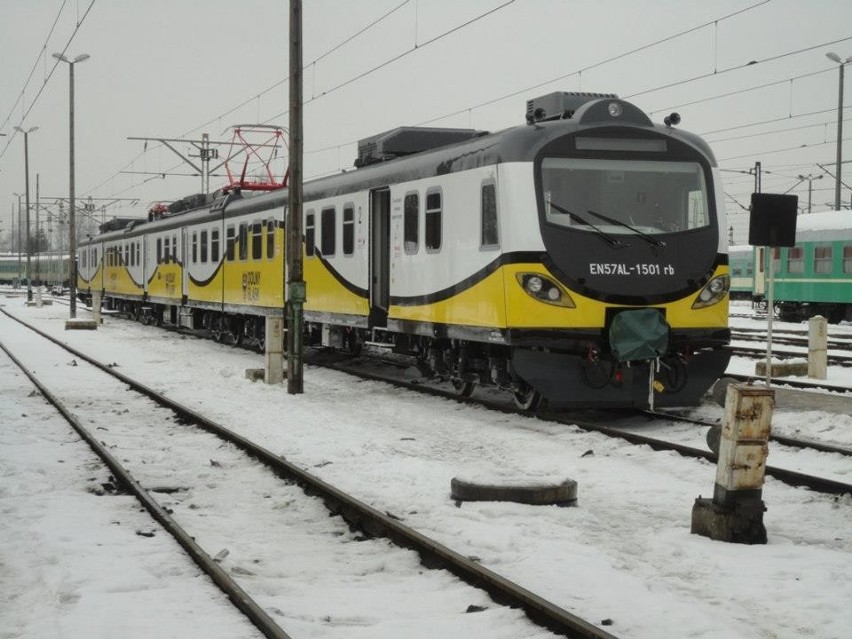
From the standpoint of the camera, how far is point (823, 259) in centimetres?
3303

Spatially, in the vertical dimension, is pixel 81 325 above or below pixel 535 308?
below

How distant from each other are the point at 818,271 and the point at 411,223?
22484 mm

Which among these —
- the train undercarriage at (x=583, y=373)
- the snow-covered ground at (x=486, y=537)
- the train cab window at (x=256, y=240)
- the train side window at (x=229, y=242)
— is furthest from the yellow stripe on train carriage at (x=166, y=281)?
the snow-covered ground at (x=486, y=537)

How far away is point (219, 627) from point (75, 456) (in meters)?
5.10

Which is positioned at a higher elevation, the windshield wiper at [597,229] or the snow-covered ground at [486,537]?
the windshield wiper at [597,229]

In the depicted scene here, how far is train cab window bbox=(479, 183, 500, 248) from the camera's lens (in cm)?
1154

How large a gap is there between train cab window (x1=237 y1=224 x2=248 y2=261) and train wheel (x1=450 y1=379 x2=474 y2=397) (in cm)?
935

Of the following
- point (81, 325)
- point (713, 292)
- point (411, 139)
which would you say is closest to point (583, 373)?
point (713, 292)

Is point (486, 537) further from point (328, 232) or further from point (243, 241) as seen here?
point (243, 241)

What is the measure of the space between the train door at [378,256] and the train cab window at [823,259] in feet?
69.4

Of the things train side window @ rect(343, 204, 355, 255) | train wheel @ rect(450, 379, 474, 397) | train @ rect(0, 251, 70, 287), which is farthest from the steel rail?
train @ rect(0, 251, 70, 287)

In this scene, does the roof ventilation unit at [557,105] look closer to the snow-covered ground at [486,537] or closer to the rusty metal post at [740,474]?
the snow-covered ground at [486,537]

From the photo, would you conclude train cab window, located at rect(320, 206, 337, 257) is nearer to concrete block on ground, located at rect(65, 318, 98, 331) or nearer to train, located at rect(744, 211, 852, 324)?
concrete block on ground, located at rect(65, 318, 98, 331)

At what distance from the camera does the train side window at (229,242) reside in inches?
919
